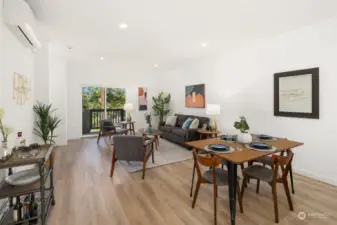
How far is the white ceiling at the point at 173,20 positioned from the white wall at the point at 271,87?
0.30 meters

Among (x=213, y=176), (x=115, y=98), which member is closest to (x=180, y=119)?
(x=115, y=98)

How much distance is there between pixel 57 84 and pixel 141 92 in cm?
313

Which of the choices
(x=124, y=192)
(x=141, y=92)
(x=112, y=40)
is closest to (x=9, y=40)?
(x=112, y=40)

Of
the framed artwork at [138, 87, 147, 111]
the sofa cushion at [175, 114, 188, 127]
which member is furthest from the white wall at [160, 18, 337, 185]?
the framed artwork at [138, 87, 147, 111]

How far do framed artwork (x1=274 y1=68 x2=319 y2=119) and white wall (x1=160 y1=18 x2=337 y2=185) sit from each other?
9cm

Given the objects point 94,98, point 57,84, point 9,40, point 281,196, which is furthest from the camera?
point 94,98

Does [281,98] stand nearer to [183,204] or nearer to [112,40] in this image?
[183,204]

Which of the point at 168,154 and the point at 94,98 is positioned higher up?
the point at 94,98

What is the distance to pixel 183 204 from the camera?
7.48 feet

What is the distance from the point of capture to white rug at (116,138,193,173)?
11.8 feet

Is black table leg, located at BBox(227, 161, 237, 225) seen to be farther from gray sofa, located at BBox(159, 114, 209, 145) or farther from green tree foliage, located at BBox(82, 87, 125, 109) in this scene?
green tree foliage, located at BBox(82, 87, 125, 109)

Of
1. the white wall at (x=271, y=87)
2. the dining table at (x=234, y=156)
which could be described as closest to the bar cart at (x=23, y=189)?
the dining table at (x=234, y=156)

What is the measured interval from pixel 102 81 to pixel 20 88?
4.27 meters

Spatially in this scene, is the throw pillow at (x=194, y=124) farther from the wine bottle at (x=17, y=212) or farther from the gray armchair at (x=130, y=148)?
the wine bottle at (x=17, y=212)
